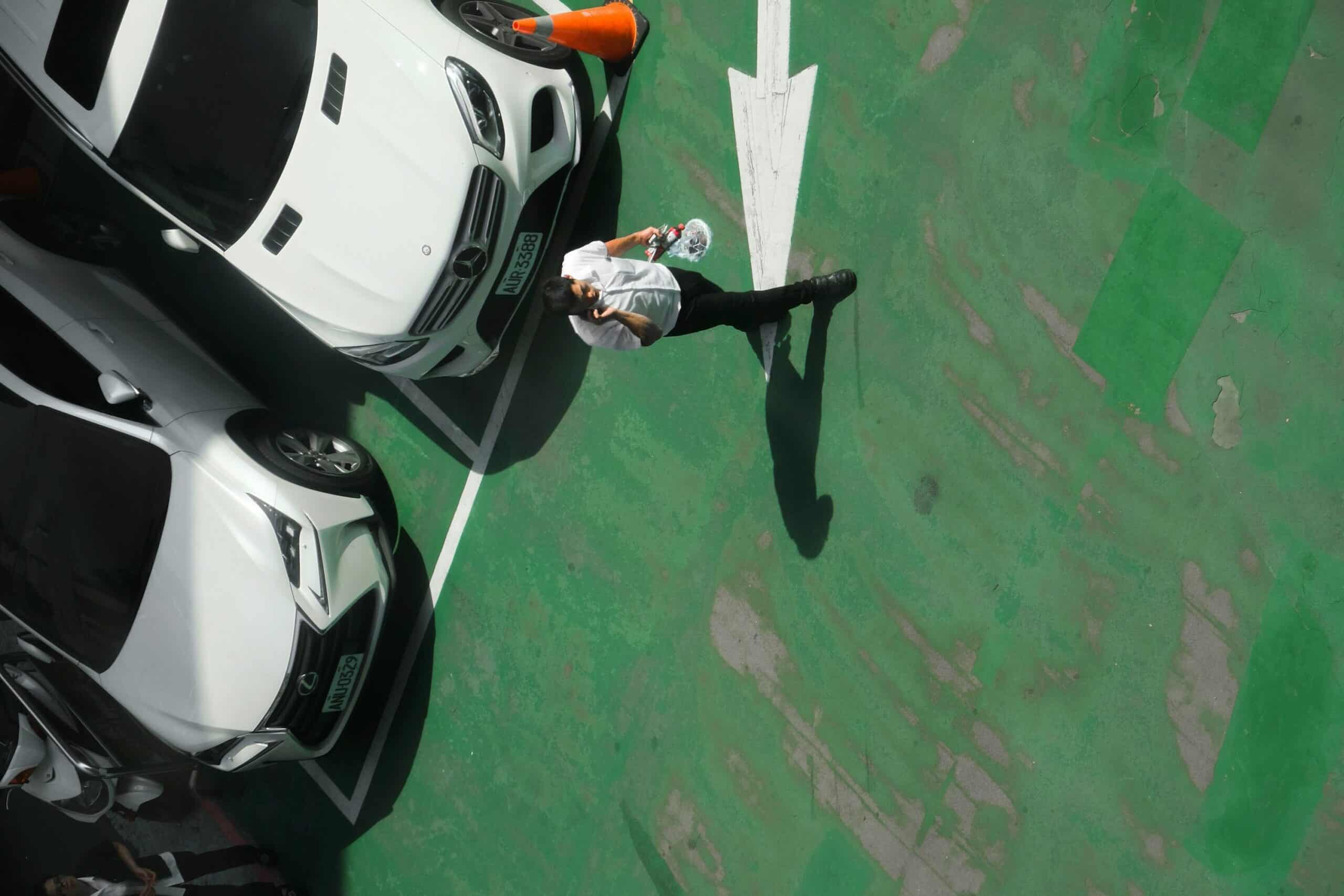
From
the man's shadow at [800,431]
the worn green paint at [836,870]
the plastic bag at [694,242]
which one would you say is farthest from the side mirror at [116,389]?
the worn green paint at [836,870]

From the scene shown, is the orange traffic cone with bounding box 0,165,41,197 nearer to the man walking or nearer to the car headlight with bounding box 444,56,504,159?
the car headlight with bounding box 444,56,504,159

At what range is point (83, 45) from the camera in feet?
22.0

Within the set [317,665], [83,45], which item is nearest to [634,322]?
Result: [317,665]

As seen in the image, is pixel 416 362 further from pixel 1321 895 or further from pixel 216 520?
pixel 1321 895

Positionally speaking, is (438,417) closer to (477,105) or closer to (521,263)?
(521,263)

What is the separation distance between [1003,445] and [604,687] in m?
3.33

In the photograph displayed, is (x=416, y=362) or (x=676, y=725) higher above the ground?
(x=416, y=362)

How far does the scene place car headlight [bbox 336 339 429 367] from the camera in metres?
7.11

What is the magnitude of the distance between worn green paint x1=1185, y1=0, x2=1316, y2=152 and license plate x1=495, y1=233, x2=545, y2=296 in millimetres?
4135

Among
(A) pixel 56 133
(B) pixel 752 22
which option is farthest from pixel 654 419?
(A) pixel 56 133

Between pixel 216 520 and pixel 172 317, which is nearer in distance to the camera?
pixel 216 520

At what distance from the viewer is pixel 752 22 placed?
23.1 ft

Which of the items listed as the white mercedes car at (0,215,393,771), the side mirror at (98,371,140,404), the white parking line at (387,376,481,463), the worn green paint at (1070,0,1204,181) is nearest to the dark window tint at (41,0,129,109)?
the white mercedes car at (0,215,393,771)

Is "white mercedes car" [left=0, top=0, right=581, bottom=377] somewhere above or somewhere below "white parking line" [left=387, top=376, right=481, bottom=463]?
above
